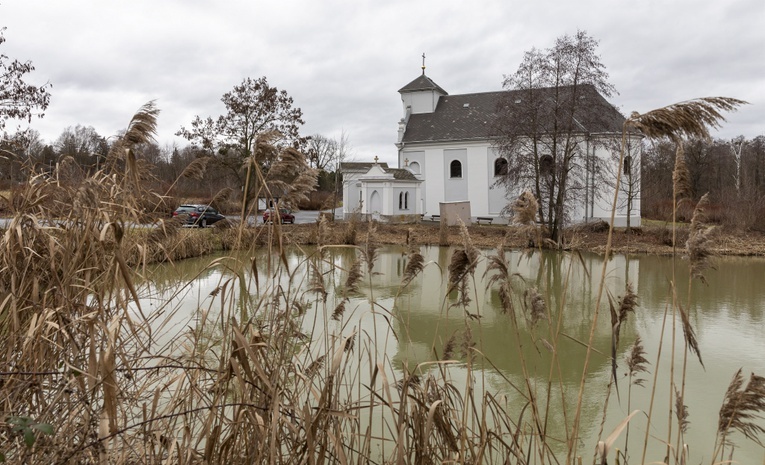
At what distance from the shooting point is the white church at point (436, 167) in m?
28.1

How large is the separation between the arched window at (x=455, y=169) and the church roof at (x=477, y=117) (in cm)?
133

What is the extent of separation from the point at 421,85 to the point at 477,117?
4.13 metres

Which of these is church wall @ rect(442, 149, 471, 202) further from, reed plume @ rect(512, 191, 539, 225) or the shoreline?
reed plume @ rect(512, 191, 539, 225)

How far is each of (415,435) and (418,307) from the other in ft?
19.9

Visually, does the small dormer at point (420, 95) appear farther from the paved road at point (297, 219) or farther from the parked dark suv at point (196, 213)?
the parked dark suv at point (196, 213)

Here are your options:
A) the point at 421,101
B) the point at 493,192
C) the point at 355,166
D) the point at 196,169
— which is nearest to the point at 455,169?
the point at 493,192

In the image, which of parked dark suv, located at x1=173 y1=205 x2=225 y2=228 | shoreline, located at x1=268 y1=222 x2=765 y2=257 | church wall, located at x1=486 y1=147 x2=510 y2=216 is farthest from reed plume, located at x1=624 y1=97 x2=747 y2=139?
church wall, located at x1=486 y1=147 x2=510 y2=216

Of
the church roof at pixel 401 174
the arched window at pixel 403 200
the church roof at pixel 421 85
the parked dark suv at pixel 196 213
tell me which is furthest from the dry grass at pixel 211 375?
the church roof at pixel 421 85

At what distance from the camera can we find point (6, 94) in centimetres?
1179

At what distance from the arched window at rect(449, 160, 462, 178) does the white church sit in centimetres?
6

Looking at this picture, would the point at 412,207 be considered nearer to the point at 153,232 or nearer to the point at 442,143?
the point at 442,143

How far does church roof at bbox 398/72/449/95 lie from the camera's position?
3190cm

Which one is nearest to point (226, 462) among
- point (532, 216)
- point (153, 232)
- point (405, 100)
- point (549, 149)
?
point (532, 216)

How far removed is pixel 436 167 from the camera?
30.1m
